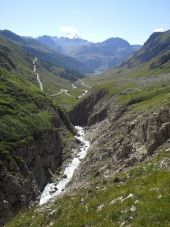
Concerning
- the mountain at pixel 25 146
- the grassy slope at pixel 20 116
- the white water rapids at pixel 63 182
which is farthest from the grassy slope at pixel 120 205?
the grassy slope at pixel 20 116

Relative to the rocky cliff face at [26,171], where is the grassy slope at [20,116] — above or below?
above

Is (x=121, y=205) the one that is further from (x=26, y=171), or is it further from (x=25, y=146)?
(x=25, y=146)

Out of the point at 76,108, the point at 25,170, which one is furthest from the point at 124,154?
the point at 76,108

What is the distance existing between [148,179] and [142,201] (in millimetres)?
4559

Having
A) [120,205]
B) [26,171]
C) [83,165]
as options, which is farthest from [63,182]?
[120,205]

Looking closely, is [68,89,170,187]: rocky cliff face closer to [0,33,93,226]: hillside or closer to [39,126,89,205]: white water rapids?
[39,126,89,205]: white water rapids

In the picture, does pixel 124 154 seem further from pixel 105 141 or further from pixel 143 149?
pixel 105 141

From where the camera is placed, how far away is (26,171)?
7588cm

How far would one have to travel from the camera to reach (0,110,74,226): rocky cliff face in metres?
64.5

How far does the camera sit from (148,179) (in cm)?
2752

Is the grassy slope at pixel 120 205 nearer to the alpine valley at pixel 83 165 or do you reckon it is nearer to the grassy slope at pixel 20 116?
the alpine valley at pixel 83 165

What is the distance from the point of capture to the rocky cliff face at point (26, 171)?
212ft

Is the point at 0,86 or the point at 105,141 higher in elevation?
the point at 0,86

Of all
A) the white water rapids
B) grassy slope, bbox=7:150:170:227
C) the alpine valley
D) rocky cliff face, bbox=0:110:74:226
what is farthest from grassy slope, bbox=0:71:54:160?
grassy slope, bbox=7:150:170:227
